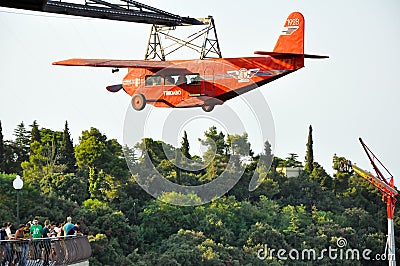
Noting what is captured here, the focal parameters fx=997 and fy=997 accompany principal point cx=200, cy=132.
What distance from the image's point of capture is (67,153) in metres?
91.4

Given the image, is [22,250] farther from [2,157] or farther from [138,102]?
[2,157]

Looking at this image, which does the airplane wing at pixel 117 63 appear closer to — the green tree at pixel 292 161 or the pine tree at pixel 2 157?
the pine tree at pixel 2 157

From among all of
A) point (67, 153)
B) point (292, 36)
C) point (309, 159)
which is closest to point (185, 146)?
point (67, 153)

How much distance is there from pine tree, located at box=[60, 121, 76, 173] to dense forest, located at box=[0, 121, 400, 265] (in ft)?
0.30

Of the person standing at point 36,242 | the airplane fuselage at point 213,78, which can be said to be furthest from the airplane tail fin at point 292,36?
the person standing at point 36,242

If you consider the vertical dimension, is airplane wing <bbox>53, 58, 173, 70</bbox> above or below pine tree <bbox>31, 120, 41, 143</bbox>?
below

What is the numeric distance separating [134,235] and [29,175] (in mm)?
11498

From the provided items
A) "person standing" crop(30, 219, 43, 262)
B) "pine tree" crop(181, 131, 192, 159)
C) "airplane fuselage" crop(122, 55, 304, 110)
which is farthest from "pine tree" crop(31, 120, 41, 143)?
"person standing" crop(30, 219, 43, 262)

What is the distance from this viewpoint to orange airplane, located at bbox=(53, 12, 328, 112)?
3294cm

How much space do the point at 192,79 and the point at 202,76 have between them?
1.14ft

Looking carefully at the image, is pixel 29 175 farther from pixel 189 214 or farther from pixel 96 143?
pixel 189 214

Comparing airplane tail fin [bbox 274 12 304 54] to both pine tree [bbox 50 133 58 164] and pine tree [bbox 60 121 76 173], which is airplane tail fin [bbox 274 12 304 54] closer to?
pine tree [bbox 50 133 58 164]

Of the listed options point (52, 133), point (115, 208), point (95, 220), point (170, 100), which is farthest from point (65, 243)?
point (52, 133)

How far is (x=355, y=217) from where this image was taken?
101812mm
